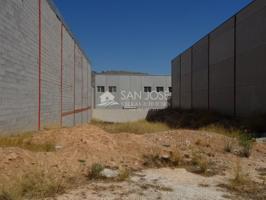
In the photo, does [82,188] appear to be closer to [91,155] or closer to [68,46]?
[91,155]

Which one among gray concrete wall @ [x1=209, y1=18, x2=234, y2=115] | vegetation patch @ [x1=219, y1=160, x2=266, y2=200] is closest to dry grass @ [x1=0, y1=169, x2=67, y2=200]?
vegetation patch @ [x1=219, y1=160, x2=266, y2=200]

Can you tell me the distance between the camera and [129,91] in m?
55.4

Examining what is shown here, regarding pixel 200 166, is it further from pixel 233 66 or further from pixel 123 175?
pixel 233 66

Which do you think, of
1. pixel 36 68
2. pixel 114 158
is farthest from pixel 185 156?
pixel 36 68

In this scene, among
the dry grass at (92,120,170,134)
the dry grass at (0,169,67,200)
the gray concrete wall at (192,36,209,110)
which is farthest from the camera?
the gray concrete wall at (192,36,209,110)

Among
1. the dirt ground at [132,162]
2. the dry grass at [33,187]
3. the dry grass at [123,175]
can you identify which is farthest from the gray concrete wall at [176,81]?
the dry grass at [33,187]

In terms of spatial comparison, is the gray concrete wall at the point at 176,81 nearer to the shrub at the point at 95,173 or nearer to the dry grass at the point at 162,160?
the dry grass at the point at 162,160

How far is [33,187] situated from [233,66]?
18.9 meters

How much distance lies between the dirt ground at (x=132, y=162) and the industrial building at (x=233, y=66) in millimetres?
7422

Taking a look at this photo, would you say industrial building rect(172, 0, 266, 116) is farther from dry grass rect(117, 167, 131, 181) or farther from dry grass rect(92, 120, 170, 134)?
dry grass rect(117, 167, 131, 181)

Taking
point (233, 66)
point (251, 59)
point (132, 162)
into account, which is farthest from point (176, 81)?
point (132, 162)

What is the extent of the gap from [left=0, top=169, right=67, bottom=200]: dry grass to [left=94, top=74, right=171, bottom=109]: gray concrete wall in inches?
1877

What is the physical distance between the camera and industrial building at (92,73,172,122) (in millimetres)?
54719

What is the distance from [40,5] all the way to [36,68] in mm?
2618
